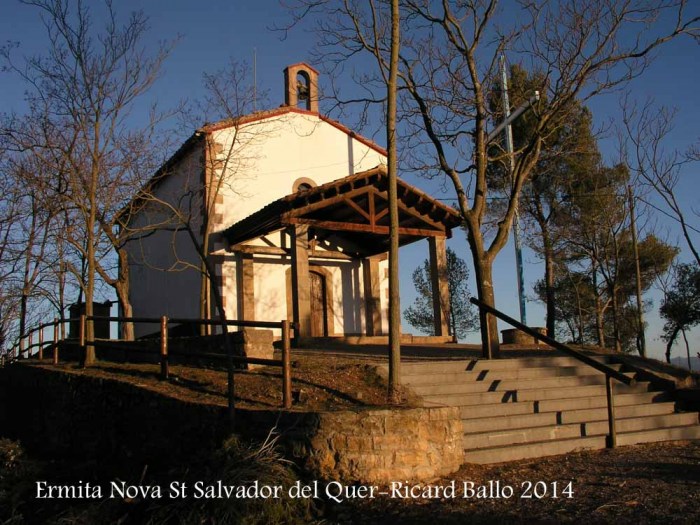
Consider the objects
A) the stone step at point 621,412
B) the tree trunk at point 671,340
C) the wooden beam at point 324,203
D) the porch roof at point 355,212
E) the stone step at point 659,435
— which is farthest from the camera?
the tree trunk at point 671,340

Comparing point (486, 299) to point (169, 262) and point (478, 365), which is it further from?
point (169, 262)

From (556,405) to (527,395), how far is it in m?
0.39

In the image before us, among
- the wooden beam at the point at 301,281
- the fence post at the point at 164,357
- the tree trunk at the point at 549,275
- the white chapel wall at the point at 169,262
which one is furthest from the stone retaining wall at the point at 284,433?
the tree trunk at the point at 549,275

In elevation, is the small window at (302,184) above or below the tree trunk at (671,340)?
above

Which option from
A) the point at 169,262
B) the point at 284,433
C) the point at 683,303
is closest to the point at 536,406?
the point at 284,433

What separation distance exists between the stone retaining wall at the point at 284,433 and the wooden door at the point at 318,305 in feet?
29.5

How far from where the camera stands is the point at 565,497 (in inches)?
211

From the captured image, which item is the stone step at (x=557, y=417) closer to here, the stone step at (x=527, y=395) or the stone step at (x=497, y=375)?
the stone step at (x=527, y=395)

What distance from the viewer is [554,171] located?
889 inches

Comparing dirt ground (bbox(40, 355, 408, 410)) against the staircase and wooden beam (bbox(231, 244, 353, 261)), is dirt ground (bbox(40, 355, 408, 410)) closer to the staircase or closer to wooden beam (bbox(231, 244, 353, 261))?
the staircase

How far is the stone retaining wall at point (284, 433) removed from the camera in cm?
600

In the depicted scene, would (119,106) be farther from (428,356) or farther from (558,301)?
(558,301)

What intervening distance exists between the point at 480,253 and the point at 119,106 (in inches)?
278

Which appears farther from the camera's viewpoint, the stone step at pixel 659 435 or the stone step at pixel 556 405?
the stone step at pixel 556 405
